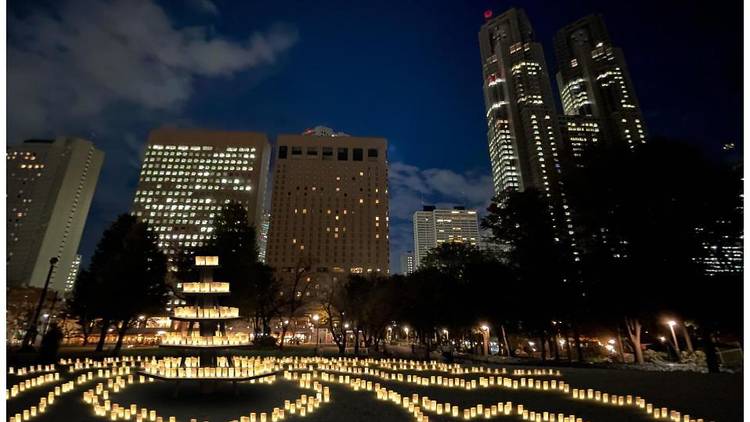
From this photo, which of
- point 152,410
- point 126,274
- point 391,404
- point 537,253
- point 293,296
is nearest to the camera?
point 152,410

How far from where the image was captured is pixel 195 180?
3780 inches

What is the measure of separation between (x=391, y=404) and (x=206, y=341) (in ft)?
17.2

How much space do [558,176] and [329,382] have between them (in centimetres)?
1575

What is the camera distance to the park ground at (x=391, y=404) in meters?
8.27

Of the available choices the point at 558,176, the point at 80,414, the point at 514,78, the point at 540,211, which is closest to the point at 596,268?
the point at 558,176

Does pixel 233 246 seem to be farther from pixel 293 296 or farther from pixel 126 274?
pixel 126 274

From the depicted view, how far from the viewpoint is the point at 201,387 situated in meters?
10.3

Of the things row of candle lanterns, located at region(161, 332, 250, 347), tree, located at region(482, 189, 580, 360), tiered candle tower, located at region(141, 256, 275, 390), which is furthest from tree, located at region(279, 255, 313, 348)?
row of candle lanterns, located at region(161, 332, 250, 347)

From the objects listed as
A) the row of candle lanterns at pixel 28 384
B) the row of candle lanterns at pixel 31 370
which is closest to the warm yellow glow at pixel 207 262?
the row of candle lanterns at pixel 28 384

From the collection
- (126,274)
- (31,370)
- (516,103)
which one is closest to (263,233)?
(516,103)

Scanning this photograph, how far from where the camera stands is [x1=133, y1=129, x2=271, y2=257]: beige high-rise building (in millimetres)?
91750

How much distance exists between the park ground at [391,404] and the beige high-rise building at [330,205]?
79568mm

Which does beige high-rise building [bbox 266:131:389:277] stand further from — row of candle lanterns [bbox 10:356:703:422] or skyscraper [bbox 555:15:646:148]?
row of candle lanterns [bbox 10:356:703:422]

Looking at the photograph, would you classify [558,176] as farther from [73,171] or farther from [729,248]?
[73,171]
